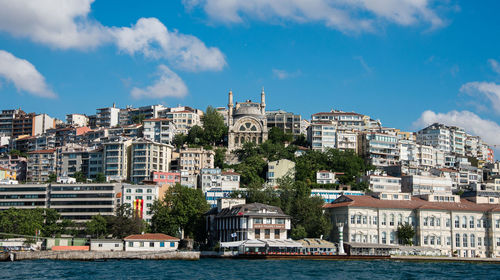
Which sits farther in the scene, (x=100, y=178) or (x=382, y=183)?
(x=382, y=183)

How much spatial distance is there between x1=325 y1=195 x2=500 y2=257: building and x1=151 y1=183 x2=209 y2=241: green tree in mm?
16787

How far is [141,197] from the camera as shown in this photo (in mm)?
89812

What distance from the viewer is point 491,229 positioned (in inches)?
3027

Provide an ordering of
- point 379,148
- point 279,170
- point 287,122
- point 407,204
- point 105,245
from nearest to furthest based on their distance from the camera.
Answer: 1. point 105,245
2. point 407,204
3. point 279,170
4. point 379,148
5. point 287,122

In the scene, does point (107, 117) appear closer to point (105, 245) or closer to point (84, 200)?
point (84, 200)

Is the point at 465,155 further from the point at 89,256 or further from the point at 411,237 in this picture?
the point at 89,256

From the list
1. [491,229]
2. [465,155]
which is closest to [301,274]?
[491,229]

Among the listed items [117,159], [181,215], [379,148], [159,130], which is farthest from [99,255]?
[379,148]

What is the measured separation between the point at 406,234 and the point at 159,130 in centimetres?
6063

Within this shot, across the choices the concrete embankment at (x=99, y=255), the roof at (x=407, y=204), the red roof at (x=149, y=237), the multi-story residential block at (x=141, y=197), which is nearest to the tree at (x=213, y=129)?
the multi-story residential block at (x=141, y=197)

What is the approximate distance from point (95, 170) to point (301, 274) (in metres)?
64.1

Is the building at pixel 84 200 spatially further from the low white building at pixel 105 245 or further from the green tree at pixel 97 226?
the low white building at pixel 105 245

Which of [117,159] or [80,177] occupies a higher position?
[117,159]

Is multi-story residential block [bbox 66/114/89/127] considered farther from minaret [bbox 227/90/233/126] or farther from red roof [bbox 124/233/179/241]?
red roof [bbox 124/233/179/241]
